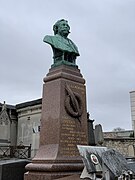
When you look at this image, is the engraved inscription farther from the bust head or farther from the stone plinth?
the bust head

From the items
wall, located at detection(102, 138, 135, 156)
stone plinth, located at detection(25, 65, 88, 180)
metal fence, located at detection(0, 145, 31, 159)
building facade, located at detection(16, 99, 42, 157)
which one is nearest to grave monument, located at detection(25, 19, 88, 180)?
stone plinth, located at detection(25, 65, 88, 180)

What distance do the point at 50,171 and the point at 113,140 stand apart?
56.8 ft

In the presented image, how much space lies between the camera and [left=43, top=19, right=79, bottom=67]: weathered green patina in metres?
8.97

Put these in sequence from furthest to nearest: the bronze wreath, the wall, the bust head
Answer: the wall, the bust head, the bronze wreath

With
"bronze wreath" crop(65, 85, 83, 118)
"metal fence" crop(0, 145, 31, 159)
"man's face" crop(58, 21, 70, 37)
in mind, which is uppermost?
"man's face" crop(58, 21, 70, 37)

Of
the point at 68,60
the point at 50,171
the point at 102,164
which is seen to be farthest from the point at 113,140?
the point at 102,164

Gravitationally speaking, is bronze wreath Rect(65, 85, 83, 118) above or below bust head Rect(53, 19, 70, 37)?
below

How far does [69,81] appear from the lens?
8539 mm

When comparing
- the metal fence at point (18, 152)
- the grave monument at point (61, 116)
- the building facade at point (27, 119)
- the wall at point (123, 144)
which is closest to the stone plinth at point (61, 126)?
the grave monument at point (61, 116)

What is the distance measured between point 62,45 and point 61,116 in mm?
2387

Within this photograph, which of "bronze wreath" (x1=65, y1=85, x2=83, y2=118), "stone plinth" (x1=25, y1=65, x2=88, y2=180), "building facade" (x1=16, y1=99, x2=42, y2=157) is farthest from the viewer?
"building facade" (x1=16, y1=99, x2=42, y2=157)

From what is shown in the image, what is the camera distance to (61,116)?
791 centimetres

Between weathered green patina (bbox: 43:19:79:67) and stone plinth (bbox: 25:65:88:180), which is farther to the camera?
weathered green patina (bbox: 43:19:79:67)

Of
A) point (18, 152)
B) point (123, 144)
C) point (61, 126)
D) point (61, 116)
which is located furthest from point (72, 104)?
point (123, 144)
